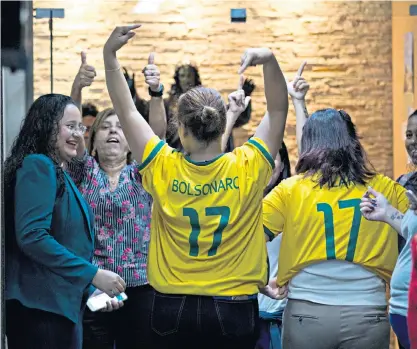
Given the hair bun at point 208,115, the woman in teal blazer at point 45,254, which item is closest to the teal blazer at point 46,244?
the woman in teal blazer at point 45,254

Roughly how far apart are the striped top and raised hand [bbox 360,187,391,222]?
119 centimetres

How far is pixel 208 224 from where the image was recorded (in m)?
3.03

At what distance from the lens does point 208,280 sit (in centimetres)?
303

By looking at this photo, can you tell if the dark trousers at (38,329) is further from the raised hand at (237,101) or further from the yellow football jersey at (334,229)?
the raised hand at (237,101)

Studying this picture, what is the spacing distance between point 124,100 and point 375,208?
3.07 ft

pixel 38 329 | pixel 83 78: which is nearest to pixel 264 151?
pixel 38 329

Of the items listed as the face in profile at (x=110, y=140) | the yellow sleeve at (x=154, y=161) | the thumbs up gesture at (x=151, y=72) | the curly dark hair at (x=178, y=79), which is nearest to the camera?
the yellow sleeve at (x=154, y=161)

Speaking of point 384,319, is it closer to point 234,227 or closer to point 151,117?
point 234,227

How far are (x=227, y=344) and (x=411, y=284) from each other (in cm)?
65

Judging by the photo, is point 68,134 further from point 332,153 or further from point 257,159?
point 332,153

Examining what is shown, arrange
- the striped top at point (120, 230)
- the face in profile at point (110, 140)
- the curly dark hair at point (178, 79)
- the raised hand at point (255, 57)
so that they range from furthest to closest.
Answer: the curly dark hair at point (178, 79) < the face in profile at point (110, 140) < the striped top at point (120, 230) < the raised hand at point (255, 57)

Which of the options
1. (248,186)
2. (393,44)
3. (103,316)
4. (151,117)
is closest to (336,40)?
(393,44)

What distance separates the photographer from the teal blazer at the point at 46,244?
3.21 metres

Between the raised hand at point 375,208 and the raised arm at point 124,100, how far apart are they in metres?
0.77
